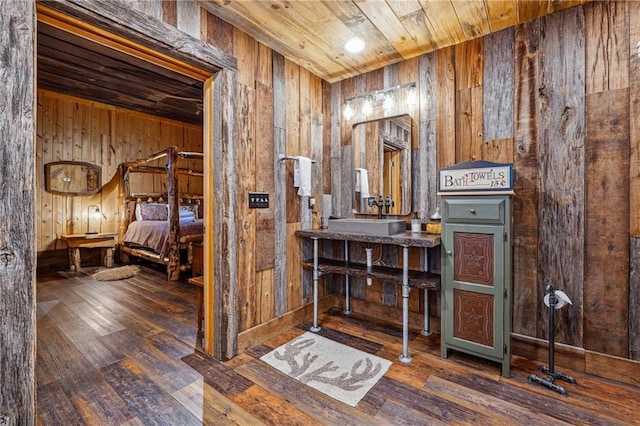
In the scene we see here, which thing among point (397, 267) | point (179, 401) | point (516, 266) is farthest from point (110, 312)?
point (516, 266)

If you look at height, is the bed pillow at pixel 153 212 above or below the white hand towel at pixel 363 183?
below

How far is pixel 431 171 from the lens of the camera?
8.81 ft

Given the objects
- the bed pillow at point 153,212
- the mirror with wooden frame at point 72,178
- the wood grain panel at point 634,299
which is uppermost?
the mirror with wooden frame at point 72,178

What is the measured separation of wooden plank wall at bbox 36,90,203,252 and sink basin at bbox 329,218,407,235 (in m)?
4.89

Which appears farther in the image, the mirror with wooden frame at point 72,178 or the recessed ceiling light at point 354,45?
the mirror with wooden frame at point 72,178

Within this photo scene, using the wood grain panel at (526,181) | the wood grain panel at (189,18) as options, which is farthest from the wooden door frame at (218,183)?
the wood grain panel at (526,181)

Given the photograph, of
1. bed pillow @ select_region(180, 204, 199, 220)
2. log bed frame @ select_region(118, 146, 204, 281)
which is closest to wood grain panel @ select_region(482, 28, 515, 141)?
log bed frame @ select_region(118, 146, 204, 281)

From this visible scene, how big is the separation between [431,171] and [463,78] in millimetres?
801

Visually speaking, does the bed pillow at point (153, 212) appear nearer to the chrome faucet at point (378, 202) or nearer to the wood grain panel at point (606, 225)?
the chrome faucet at point (378, 202)

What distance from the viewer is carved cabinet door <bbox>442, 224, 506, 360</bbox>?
2029 millimetres

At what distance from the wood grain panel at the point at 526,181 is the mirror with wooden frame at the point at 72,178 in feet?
21.3

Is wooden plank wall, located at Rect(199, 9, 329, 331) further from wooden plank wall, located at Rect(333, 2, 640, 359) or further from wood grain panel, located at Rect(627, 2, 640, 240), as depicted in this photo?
wood grain panel, located at Rect(627, 2, 640, 240)

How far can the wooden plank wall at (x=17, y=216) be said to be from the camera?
4.19 ft

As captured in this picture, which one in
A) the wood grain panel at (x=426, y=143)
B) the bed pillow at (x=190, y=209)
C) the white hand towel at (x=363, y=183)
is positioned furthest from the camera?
the bed pillow at (x=190, y=209)
